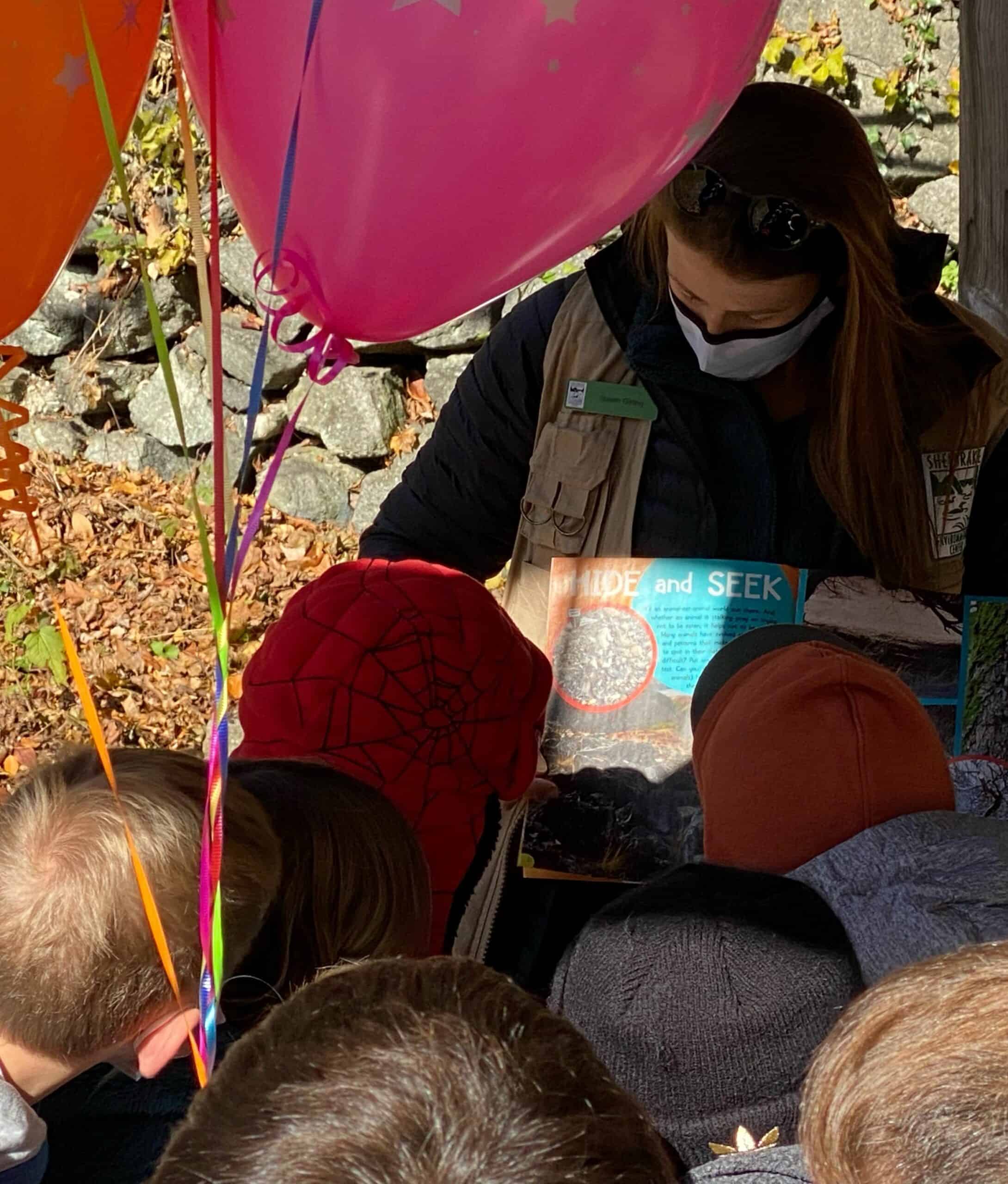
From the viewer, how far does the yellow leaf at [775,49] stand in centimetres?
442

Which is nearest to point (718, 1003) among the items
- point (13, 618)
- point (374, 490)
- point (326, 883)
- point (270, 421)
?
point (326, 883)

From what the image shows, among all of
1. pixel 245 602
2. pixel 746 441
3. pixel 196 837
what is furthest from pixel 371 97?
pixel 245 602

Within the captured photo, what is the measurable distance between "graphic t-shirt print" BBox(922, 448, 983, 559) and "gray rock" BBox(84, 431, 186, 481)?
10.9 ft

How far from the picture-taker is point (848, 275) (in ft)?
5.40

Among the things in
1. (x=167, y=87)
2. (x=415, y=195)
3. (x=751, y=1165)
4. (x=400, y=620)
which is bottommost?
(x=751, y=1165)

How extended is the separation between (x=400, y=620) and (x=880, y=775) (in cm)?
61

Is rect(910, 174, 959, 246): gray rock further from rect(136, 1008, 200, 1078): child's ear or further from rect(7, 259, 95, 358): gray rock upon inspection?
rect(136, 1008, 200, 1078): child's ear

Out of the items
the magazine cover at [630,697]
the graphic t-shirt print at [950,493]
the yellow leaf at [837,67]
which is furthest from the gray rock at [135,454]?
the graphic t-shirt print at [950,493]

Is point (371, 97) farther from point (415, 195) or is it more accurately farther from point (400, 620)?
point (400, 620)

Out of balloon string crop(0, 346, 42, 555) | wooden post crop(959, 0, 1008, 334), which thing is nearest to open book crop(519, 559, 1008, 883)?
balloon string crop(0, 346, 42, 555)

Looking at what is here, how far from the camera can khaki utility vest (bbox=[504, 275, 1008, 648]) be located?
5.87 feet

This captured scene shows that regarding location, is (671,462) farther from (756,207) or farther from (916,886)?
(916,886)

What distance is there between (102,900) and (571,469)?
96cm

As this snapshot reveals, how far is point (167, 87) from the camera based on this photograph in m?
4.81
